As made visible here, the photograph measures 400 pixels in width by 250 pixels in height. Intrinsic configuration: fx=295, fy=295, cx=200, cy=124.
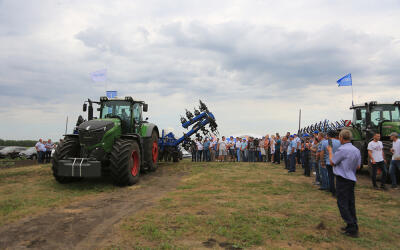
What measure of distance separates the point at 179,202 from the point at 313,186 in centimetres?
460

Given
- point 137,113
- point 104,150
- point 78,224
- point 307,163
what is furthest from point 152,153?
point 78,224

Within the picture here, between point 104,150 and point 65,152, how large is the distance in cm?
121

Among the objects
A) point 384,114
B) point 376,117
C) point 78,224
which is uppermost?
point 384,114

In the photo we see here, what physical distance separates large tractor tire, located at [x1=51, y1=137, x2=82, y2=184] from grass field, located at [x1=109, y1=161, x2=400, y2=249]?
3.56 metres

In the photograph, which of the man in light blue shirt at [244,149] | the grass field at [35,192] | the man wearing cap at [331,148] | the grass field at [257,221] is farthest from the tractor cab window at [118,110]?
the man in light blue shirt at [244,149]

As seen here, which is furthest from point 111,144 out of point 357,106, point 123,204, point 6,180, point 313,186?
point 357,106

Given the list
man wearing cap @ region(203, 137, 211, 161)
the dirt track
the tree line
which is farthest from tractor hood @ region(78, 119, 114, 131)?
the tree line

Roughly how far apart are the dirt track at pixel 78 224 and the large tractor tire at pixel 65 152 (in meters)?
1.98

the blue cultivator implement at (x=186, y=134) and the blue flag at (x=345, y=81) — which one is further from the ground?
the blue flag at (x=345, y=81)

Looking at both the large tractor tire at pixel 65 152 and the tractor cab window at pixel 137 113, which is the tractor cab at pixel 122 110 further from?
the large tractor tire at pixel 65 152

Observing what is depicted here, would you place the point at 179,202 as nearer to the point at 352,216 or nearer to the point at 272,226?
the point at 272,226

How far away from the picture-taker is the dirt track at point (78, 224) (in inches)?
173

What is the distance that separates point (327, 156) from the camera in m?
8.01

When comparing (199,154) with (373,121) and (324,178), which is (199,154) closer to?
(373,121)
